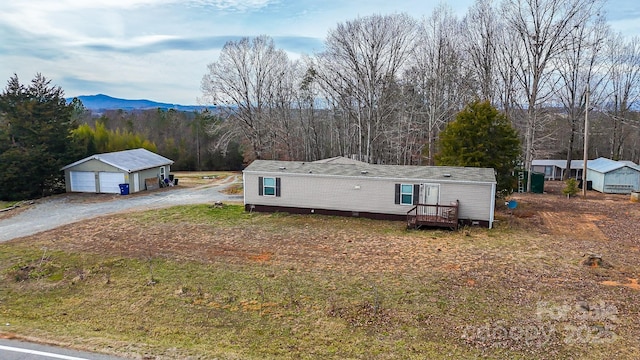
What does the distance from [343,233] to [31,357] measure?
10299 mm

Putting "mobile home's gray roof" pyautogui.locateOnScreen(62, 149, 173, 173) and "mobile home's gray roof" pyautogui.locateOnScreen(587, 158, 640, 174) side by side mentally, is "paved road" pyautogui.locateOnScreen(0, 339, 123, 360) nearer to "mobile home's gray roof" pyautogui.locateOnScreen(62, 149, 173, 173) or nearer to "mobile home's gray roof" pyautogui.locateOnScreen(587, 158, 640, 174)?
"mobile home's gray roof" pyautogui.locateOnScreen(62, 149, 173, 173)

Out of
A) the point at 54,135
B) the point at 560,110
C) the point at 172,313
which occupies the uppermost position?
the point at 560,110

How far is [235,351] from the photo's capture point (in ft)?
23.0

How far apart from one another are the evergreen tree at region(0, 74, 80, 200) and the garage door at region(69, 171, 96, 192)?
2.66ft

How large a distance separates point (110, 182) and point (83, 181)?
1833 mm

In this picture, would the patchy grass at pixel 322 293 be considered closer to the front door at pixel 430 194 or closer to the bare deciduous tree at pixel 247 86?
the front door at pixel 430 194

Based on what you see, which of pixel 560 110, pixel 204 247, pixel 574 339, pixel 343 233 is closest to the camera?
pixel 574 339

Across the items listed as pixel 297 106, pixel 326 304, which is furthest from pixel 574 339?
pixel 297 106

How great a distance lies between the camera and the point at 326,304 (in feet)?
29.6

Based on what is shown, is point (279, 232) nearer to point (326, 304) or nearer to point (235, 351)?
point (326, 304)

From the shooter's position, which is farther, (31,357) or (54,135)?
(54,135)

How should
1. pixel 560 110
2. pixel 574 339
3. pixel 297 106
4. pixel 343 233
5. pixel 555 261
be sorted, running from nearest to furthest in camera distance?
pixel 574 339 < pixel 555 261 < pixel 343 233 < pixel 560 110 < pixel 297 106

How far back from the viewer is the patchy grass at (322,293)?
7.31 meters

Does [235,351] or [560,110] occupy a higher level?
[560,110]
